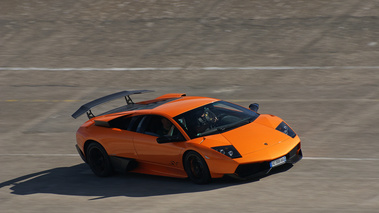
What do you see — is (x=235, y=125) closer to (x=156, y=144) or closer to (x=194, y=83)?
(x=156, y=144)

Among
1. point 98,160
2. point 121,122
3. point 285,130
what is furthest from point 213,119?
point 98,160

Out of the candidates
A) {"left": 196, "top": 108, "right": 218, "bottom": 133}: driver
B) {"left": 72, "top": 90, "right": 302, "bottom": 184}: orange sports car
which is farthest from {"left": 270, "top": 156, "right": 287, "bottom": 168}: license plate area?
{"left": 196, "top": 108, "right": 218, "bottom": 133}: driver

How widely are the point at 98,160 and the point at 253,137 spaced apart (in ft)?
9.75

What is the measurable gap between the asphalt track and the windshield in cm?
85

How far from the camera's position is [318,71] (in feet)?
56.7

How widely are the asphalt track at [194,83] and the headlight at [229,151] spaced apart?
487mm

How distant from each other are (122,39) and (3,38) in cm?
496

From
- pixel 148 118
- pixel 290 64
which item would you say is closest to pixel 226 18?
pixel 290 64

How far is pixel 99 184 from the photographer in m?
10.0

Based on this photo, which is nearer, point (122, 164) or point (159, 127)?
point (159, 127)

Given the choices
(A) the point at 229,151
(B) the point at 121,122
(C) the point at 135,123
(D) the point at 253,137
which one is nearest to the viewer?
(A) the point at 229,151

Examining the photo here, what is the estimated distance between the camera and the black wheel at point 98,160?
1042 centimetres

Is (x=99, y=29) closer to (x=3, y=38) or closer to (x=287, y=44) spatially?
(x=3, y=38)

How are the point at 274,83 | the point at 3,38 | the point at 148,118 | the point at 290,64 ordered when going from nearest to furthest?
the point at 148,118 < the point at 274,83 < the point at 290,64 < the point at 3,38
